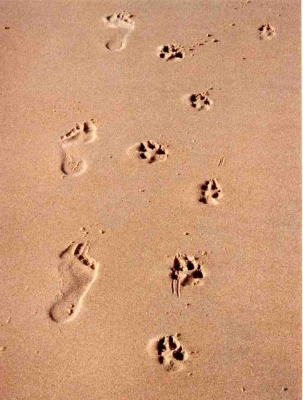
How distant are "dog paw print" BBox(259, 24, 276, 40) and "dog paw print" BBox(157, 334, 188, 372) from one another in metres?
2.89

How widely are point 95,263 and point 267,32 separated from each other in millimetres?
2745

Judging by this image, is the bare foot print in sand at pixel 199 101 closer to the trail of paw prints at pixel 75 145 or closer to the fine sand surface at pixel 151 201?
the fine sand surface at pixel 151 201

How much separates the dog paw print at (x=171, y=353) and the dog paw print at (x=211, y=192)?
3.20 feet

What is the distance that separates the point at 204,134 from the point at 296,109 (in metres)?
0.79

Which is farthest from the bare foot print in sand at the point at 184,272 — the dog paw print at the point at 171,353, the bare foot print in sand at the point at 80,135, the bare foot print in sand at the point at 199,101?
the bare foot print in sand at the point at 199,101

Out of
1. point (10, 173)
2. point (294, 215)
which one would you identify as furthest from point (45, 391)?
point (294, 215)

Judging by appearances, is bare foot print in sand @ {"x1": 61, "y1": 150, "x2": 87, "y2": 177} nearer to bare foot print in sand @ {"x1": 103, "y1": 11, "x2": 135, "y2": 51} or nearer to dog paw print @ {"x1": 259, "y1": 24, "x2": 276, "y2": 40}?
bare foot print in sand @ {"x1": 103, "y1": 11, "x2": 135, "y2": 51}

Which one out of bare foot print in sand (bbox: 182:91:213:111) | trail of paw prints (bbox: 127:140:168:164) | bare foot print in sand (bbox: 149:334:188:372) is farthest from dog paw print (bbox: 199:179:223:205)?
bare foot print in sand (bbox: 149:334:188:372)

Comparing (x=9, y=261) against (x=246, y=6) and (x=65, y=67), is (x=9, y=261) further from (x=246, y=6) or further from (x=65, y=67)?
(x=246, y=6)

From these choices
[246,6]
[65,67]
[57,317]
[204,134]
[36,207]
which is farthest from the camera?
[246,6]

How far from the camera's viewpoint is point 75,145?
3.55 metres

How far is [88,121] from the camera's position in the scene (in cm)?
368

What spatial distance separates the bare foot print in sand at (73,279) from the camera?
2.80m

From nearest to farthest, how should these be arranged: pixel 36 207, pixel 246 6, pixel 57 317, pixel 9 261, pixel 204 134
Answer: pixel 57 317
pixel 9 261
pixel 36 207
pixel 204 134
pixel 246 6
